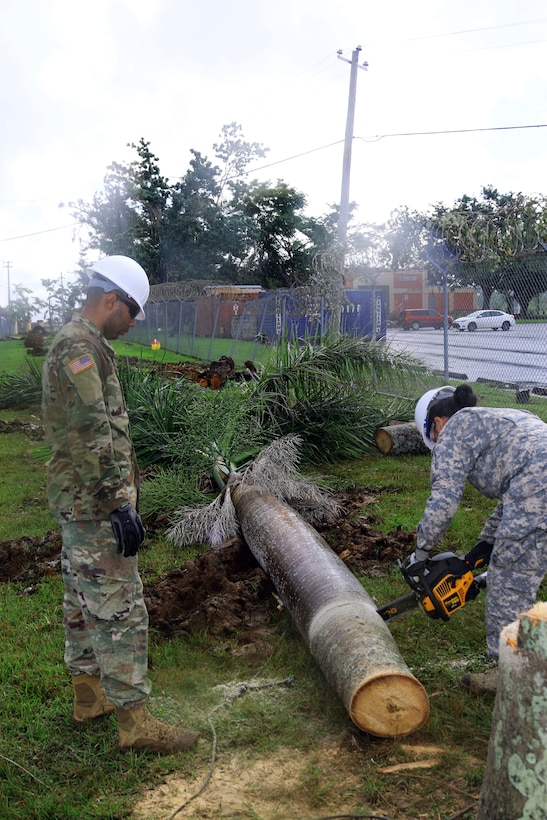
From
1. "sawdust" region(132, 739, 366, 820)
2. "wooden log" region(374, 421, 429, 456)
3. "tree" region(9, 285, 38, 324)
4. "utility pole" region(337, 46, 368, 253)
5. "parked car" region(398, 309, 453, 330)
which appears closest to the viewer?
"sawdust" region(132, 739, 366, 820)

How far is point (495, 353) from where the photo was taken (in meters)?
10.5

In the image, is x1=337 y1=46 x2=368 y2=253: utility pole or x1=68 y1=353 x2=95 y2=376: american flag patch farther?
x1=337 y1=46 x2=368 y2=253: utility pole

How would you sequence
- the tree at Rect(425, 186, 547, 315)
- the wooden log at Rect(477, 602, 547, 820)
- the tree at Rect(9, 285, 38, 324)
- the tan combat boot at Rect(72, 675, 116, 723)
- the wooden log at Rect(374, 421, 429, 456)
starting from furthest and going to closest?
the tree at Rect(9, 285, 38, 324) → the tree at Rect(425, 186, 547, 315) → the wooden log at Rect(374, 421, 429, 456) → the tan combat boot at Rect(72, 675, 116, 723) → the wooden log at Rect(477, 602, 547, 820)

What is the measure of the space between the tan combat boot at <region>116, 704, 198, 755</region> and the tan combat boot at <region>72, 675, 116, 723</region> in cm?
30

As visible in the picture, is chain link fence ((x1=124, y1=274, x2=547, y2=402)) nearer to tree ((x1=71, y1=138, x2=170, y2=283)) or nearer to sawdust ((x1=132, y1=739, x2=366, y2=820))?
sawdust ((x1=132, y1=739, x2=366, y2=820))

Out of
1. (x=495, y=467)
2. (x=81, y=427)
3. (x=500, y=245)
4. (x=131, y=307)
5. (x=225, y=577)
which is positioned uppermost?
(x=500, y=245)

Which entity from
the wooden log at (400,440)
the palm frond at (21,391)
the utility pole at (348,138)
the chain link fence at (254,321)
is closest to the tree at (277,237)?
the chain link fence at (254,321)

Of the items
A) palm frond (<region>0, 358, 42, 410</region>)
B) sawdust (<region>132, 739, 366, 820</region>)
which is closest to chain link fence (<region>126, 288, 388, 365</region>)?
palm frond (<region>0, 358, 42, 410</region>)

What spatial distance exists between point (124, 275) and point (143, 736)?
2.01 meters

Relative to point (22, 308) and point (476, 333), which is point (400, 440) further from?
point (22, 308)

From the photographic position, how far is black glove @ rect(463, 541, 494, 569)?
356 centimetres

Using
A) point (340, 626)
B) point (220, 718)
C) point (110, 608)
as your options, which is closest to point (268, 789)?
point (220, 718)

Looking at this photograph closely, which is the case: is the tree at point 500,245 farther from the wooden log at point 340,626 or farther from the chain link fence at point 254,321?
the wooden log at point 340,626

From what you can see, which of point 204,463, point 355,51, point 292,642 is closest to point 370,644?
point 292,642
